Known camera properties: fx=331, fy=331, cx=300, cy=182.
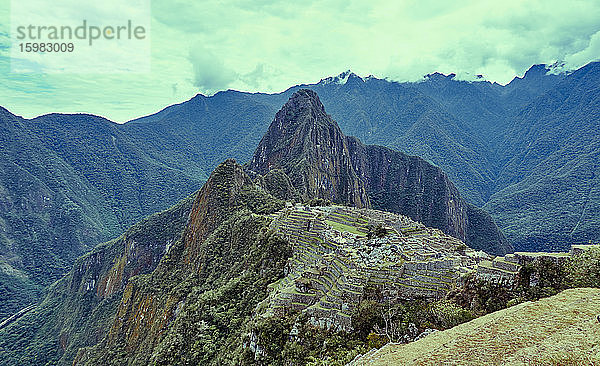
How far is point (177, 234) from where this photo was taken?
10700cm

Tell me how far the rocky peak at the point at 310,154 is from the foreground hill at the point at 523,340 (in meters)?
105

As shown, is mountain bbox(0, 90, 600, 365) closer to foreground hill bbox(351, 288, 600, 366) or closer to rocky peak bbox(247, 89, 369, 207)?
foreground hill bbox(351, 288, 600, 366)

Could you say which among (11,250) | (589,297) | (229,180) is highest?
(229,180)

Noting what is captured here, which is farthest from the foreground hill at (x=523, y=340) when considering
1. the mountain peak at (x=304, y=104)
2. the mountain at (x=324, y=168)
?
the mountain peak at (x=304, y=104)

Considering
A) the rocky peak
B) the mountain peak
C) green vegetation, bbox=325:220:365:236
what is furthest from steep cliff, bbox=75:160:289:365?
the mountain peak

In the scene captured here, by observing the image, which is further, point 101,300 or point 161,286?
point 101,300

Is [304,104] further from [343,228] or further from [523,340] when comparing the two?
[523,340]

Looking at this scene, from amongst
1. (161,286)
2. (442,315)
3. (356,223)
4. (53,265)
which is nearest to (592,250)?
(442,315)

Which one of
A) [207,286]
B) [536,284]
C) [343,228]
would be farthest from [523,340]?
[207,286]

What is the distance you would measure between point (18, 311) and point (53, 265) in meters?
47.5

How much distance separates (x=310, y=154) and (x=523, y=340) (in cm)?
12659

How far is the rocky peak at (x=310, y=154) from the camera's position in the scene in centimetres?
13538

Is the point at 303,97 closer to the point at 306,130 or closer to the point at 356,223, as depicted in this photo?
the point at 306,130

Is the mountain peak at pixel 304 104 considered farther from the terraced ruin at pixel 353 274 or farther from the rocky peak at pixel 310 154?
the terraced ruin at pixel 353 274
